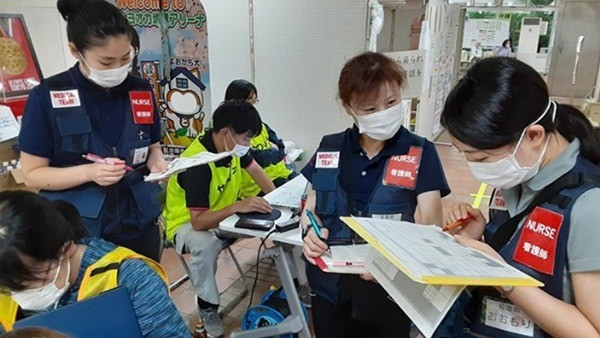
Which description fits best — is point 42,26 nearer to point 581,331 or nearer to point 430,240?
point 430,240

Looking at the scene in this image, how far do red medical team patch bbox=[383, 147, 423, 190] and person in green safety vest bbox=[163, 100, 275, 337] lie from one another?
0.91 metres

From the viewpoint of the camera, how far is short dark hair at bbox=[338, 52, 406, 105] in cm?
131

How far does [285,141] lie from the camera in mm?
3361

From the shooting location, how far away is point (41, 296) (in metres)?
1.06

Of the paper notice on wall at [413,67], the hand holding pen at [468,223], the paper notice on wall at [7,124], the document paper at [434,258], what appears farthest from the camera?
the paper notice on wall at [413,67]

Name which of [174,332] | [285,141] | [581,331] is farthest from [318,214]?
[285,141]

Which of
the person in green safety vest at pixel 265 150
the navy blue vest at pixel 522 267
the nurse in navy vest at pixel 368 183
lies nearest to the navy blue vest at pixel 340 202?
the nurse in navy vest at pixel 368 183

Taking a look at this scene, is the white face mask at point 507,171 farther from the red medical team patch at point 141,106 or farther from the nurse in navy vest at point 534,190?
the red medical team patch at point 141,106

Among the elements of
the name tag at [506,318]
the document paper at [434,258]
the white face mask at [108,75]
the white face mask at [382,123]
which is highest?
the white face mask at [108,75]

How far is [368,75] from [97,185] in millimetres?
1002

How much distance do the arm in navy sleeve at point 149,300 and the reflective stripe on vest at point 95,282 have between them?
0.02m

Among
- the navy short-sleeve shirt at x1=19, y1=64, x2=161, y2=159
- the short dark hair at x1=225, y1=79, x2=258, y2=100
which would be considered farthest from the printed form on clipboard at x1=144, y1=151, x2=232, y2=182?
the short dark hair at x1=225, y1=79, x2=258, y2=100

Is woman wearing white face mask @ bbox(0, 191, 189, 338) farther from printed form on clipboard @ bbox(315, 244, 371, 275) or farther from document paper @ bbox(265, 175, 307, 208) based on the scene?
document paper @ bbox(265, 175, 307, 208)

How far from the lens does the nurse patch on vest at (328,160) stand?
139 centimetres
